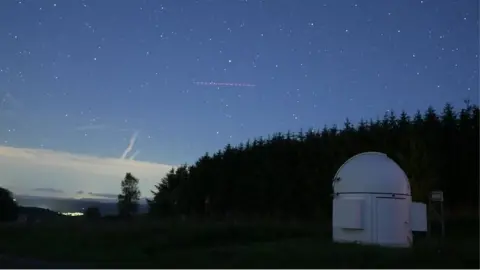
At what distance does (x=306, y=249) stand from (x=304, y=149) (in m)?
28.2

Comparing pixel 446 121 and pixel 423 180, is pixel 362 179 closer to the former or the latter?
pixel 423 180

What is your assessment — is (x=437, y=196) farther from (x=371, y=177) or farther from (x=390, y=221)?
(x=371, y=177)

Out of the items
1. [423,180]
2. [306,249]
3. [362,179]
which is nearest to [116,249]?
[306,249]

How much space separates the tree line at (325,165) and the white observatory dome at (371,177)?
39.5ft

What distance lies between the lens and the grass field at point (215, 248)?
585 inches

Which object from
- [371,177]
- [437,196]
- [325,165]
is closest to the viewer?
[437,196]

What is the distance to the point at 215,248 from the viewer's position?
20.0 metres

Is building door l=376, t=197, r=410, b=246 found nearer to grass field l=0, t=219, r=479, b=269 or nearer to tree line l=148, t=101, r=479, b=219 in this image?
grass field l=0, t=219, r=479, b=269

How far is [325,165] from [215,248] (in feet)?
75.1

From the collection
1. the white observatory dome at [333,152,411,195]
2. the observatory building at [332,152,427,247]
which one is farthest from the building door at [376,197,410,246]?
the white observatory dome at [333,152,411,195]

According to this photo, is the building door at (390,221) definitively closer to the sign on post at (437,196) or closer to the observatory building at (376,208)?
the observatory building at (376,208)

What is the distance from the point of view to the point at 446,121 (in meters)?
38.7

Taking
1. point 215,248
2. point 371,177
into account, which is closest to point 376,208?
point 371,177

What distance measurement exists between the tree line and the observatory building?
12.0 metres
